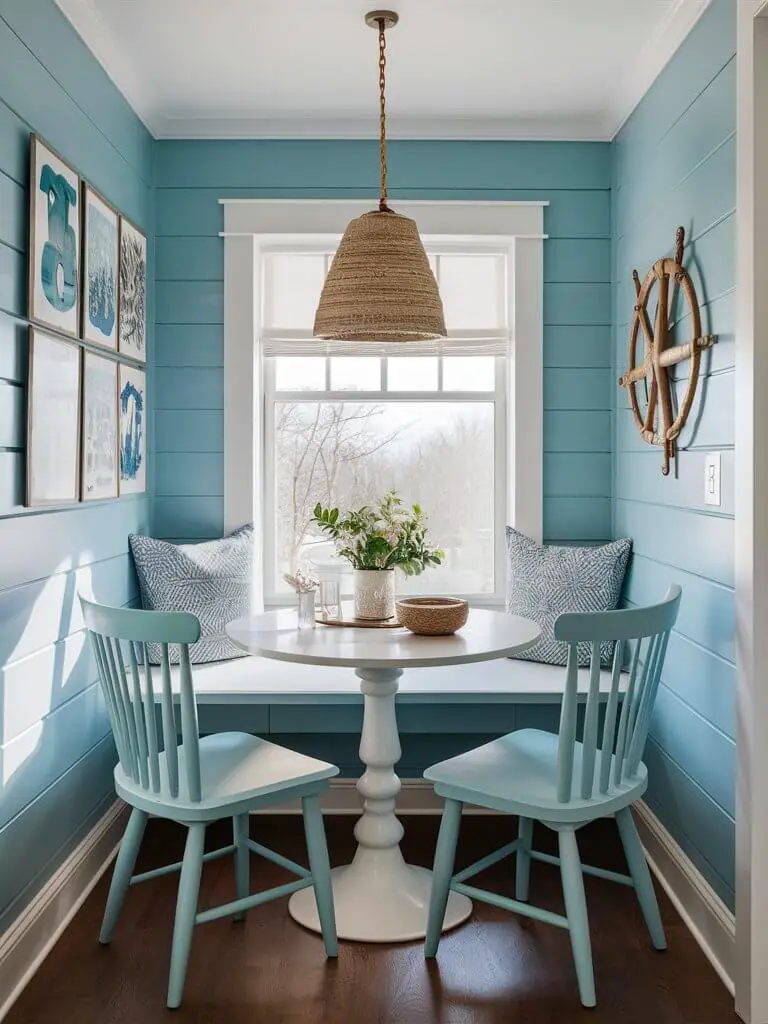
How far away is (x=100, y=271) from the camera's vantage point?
9.07 feet

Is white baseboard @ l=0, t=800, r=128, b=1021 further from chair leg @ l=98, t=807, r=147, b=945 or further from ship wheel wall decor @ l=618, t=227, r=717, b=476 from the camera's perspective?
ship wheel wall decor @ l=618, t=227, r=717, b=476

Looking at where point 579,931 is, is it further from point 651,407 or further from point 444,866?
point 651,407


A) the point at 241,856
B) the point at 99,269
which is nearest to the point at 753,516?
the point at 241,856

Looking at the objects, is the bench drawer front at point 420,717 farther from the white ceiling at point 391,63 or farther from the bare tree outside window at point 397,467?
the white ceiling at point 391,63

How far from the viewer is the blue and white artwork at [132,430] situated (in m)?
3.03

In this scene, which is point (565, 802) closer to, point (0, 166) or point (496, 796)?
point (496, 796)

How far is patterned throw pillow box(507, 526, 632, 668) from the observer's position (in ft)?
10.3

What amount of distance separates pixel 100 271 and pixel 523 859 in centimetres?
211

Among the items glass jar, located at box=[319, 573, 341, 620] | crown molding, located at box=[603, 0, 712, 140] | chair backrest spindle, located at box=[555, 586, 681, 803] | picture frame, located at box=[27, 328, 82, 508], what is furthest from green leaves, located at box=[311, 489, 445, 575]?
crown molding, located at box=[603, 0, 712, 140]

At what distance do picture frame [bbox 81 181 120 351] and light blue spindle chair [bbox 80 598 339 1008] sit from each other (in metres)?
0.95

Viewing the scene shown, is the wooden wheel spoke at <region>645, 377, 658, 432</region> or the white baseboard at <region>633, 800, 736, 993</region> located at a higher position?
the wooden wheel spoke at <region>645, 377, 658, 432</region>

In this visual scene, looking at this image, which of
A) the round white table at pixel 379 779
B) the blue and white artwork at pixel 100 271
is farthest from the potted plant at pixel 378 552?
the blue and white artwork at pixel 100 271

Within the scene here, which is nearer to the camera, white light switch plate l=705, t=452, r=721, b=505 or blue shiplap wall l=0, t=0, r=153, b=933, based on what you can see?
blue shiplap wall l=0, t=0, r=153, b=933

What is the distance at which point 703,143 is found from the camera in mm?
2432
